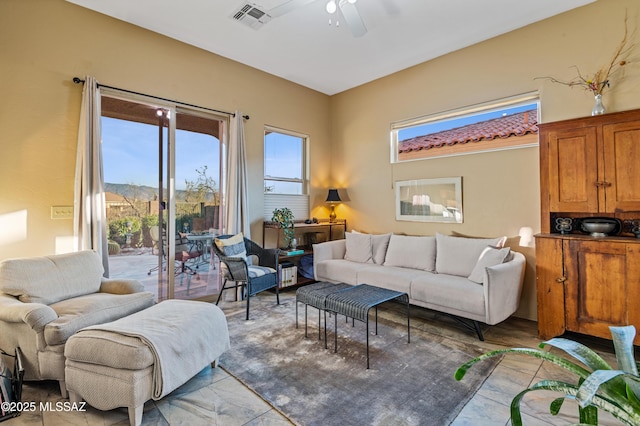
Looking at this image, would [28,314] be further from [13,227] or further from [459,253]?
[459,253]

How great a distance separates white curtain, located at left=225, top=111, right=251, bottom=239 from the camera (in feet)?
13.6

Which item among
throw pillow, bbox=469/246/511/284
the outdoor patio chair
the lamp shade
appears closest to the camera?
throw pillow, bbox=469/246/511/284

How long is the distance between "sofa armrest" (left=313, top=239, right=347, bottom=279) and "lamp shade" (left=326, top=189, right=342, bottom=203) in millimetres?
773

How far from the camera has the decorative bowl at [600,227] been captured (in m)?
2.80

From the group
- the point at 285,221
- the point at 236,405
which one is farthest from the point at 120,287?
the point at 285,221

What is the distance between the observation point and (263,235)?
465cm

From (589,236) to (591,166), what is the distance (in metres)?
0.62

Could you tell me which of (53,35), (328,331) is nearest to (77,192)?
(53,35)

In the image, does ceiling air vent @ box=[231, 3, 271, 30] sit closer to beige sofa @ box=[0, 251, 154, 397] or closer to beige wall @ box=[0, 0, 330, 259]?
beige wall @ box=[0, 0, 330, 259]

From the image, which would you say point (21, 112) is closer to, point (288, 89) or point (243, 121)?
point (243, 121)

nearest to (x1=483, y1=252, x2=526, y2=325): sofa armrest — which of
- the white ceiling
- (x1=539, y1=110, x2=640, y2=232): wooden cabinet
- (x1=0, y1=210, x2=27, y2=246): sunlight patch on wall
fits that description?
(x1=539, y1=110, x2=640, y2=232): wooden cabinet

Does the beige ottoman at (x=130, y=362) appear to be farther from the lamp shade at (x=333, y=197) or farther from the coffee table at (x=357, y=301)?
the lamp shade at (x=333, y=197)

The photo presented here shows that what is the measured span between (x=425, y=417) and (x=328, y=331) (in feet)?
4.51

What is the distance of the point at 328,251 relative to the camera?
4.52m
